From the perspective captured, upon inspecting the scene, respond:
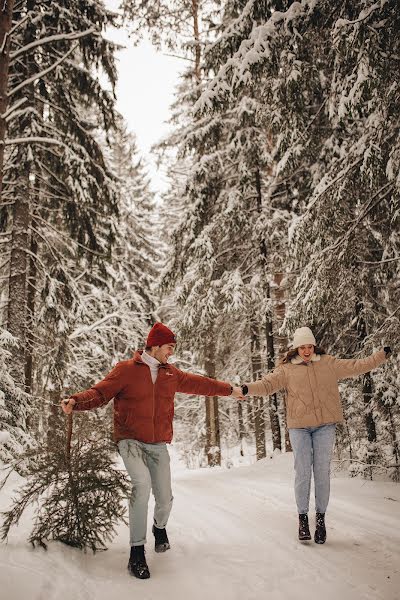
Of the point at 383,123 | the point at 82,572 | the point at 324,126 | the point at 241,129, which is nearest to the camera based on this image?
the point at 82,572

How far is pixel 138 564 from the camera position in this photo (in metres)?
3.39

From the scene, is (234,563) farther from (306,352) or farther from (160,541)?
(306,352)

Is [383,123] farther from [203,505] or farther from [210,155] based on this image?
[210,155]

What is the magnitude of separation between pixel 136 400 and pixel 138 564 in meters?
1.30

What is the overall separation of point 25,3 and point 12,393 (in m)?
7.87

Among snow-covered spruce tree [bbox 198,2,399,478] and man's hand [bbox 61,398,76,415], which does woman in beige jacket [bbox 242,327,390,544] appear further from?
snow-covered spruce tree [bbox 198,2,399,478]

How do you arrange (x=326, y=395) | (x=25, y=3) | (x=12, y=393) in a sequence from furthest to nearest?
(x=25, y=3), (x=12, y=393), (x=326, y=395)

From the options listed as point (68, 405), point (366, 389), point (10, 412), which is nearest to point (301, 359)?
point (68, 405)

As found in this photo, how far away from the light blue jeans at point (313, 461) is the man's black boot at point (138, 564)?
184 centimetres

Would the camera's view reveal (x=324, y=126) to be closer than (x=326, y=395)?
No

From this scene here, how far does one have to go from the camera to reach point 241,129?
510 inches

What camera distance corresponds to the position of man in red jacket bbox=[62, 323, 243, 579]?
3.81 m

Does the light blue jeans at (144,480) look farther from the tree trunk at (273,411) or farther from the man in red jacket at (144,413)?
the tree trunk at (273,411)

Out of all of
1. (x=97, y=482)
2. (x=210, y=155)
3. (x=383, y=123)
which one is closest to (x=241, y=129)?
(x=210, y=155)
